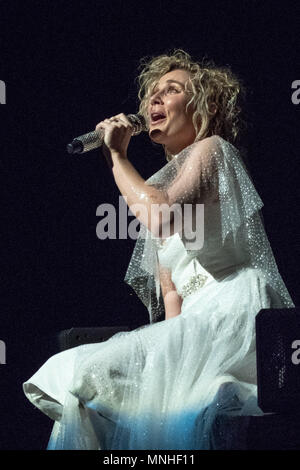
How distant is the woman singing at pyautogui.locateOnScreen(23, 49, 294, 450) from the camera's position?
1.60m

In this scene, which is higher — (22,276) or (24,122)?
(24,122)

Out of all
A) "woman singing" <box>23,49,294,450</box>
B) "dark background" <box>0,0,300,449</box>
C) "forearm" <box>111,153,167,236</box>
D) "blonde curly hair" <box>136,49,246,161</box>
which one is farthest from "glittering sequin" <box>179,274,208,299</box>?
"dark background" <box>0,0,300,449</box>

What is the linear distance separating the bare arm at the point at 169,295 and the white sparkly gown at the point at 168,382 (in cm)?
25

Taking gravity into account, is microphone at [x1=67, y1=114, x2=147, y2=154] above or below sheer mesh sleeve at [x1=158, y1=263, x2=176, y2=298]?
above

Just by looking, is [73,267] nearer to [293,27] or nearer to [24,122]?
[24,122]

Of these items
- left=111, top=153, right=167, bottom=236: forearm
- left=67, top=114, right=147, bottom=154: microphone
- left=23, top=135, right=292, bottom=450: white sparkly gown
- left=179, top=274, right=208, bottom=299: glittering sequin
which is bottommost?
left=23, top=135, right=292, bottom=450: white sparkly gown

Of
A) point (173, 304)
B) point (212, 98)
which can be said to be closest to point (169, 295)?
point (173, 304)

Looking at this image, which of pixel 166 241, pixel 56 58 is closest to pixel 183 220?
pixel 166 241

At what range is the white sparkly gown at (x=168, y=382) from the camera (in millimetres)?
1588

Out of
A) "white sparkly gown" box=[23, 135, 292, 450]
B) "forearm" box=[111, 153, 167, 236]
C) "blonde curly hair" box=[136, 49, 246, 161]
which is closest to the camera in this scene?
"white sparkly gown" box=[23, 135, 292, 450]

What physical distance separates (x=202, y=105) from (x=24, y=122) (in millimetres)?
778

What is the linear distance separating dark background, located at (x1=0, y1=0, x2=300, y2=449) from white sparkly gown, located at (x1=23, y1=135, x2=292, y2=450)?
2.25ft

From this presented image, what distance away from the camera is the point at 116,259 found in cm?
267

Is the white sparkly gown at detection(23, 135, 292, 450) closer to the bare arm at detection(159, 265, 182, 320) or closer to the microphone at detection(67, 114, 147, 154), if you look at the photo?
the bare arm at detection(159, 265, 182, 320)
